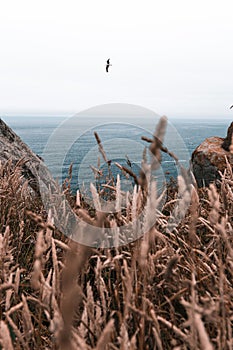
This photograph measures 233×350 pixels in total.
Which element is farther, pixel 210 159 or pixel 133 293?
pixel 210 159

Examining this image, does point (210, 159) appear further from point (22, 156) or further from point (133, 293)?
point (133, 293)

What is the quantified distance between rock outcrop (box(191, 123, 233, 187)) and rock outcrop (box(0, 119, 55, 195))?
7.84 ft

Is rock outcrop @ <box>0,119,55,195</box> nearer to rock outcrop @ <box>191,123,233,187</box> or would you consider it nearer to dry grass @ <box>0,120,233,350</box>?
rock outcrop @ <box>191,123,233,187</box>

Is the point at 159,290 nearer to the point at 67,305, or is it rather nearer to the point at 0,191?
the point at 67,305

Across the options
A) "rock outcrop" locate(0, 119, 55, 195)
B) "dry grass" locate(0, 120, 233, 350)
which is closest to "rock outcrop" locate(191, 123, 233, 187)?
"rock outcrop" locate(0, 119, 55, 195)

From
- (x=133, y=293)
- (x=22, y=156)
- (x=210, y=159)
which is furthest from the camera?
(x=22, y=156)

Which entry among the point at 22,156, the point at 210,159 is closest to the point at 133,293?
the point at 210,159

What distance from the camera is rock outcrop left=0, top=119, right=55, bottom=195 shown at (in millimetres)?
6453

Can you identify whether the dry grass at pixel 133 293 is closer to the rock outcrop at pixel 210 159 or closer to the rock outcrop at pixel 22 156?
the rock outcrop at pixel 22 156

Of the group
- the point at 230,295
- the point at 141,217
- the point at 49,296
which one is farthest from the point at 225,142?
the point at 49,296

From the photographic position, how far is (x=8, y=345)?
126 cm

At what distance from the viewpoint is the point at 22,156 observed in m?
7.05

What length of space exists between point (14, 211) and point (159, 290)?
1817 mm

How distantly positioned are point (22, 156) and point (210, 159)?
309 centimetres
